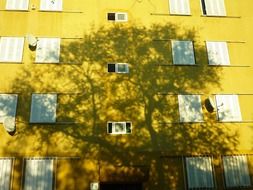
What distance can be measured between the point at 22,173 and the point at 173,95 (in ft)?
33.3

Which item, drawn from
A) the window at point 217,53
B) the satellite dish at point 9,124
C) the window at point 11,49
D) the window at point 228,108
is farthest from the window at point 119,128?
the window at point 217,53

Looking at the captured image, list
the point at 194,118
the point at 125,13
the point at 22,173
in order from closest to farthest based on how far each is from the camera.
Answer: the point at 22,173 < the point at 194,118 < the point at 125,13

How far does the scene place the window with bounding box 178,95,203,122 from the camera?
67.3 feet

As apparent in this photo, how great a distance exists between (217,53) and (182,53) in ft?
8.16

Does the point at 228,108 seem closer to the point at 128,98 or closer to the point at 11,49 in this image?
the point at 128,98

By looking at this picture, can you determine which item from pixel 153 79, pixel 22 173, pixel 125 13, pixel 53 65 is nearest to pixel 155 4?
pixel 125 13

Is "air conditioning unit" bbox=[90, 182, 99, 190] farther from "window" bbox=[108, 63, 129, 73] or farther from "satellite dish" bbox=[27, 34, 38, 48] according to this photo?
"satellite dish" bbox=[27, 34, 38, 48]

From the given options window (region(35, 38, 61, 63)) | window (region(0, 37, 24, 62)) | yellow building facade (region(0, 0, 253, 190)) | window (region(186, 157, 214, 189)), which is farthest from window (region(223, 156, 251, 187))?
window (region(0, 37, 24, 62))

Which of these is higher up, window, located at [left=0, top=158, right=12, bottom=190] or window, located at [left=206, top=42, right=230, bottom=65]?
window, located at [left=206, top=42, right=230, bottom=65]

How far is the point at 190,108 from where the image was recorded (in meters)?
20.8

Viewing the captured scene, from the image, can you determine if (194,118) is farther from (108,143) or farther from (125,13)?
(125,13)

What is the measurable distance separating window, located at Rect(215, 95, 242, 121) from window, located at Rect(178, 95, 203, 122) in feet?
4.23

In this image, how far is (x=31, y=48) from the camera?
Result: 2109 centimetres

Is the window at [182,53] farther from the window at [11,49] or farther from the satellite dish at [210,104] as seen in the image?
the window at [11,49]
